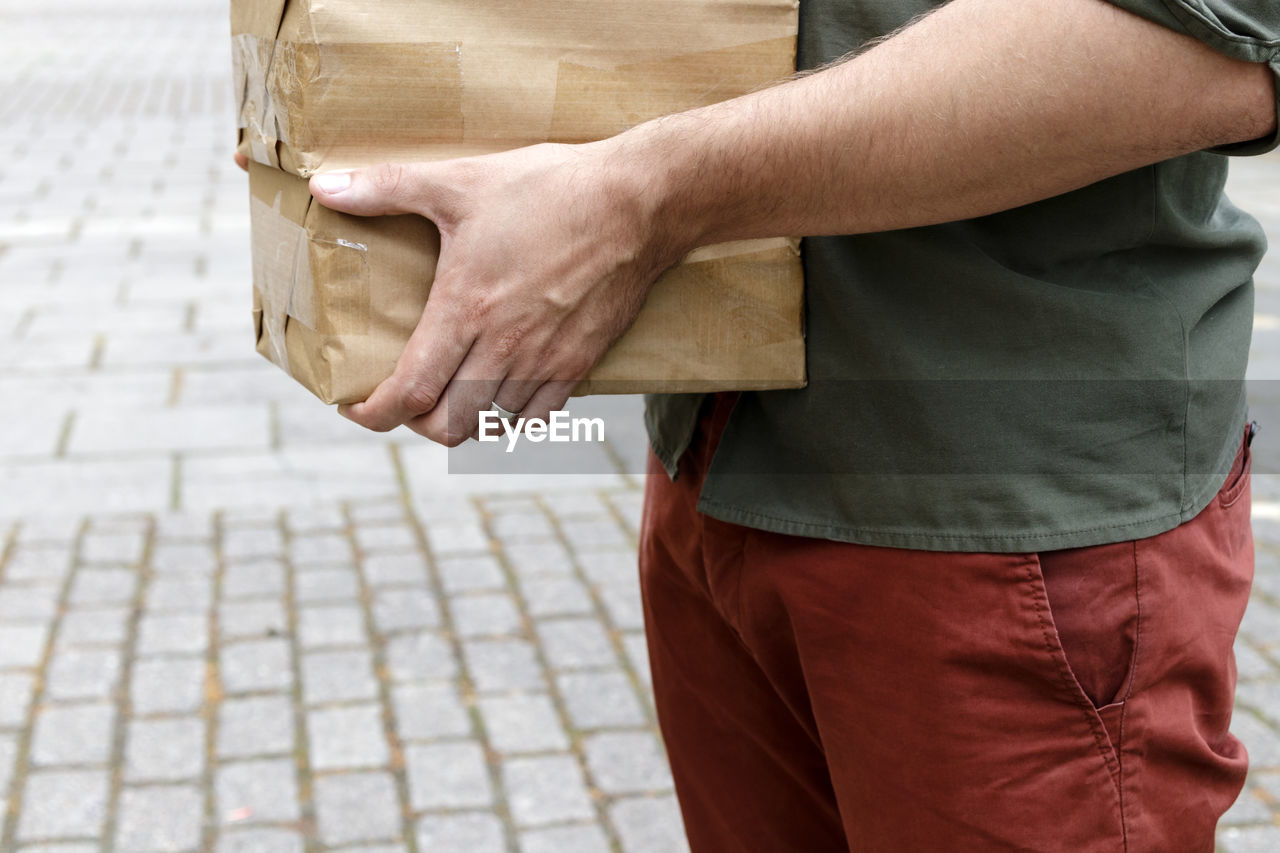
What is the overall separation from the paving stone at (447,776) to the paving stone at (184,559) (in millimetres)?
1002

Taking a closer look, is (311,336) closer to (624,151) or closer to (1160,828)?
(624,151)

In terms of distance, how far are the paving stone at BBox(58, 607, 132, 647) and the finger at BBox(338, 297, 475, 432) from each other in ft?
7.94

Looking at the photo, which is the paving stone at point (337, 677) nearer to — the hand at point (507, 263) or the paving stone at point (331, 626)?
the paving stone at point (331, 626)

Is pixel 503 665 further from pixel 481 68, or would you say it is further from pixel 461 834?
pixel 481 68

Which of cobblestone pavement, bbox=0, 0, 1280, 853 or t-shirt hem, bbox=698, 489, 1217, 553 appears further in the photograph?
cobblestone pavement, bbox=0, 0, 1280, 853

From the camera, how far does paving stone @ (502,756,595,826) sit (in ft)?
8.77

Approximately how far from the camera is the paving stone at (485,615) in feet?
10.8

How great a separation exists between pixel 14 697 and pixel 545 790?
3.99 feet

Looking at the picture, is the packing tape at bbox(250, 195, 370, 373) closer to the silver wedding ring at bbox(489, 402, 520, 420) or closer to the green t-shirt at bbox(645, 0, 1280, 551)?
the silver wedding ring at bbox(489, 402, 520, 420)

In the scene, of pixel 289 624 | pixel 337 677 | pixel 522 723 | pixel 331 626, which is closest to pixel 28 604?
pixel 289 624

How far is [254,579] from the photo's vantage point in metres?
3.49

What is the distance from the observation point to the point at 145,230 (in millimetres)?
6625

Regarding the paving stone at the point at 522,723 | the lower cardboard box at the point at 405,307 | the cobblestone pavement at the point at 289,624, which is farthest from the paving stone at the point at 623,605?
the lower cardboard box at the point at 405,307

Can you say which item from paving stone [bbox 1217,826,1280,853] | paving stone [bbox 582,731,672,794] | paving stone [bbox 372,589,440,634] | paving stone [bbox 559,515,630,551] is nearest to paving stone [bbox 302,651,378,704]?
paving stone [bbox 372,589,440,634]
